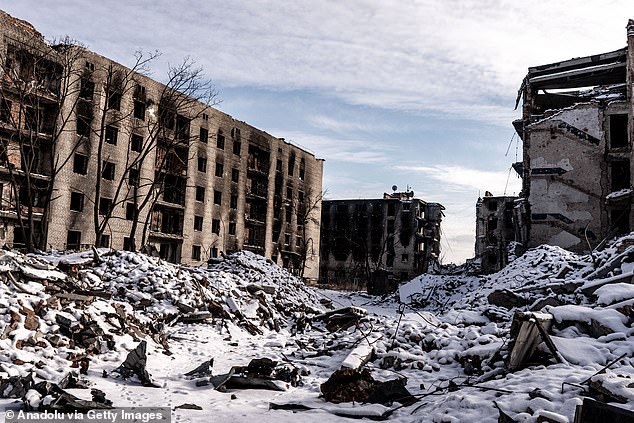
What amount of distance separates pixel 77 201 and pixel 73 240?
8.02 ft

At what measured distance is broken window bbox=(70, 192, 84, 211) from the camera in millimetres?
31219

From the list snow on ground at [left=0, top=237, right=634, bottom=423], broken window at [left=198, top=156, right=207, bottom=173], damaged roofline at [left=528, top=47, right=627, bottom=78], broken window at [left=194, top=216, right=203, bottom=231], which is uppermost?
damaged roofline at [left=528, top=47, right=627, bottom=78]

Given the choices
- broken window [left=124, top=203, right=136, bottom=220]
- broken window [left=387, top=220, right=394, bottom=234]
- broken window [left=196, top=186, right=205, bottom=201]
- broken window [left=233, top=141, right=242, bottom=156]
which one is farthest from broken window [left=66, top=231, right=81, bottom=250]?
broken window [left=387, top=220, right=394, bottom=234]

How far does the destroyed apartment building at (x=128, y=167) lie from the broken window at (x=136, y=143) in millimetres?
80

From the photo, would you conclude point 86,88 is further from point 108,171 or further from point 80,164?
point 108,171

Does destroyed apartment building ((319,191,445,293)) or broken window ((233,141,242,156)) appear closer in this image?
broken window ((233,141,242,156))

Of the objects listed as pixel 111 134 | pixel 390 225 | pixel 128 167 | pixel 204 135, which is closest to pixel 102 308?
pixel 128 167

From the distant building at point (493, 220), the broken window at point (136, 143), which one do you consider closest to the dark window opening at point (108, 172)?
the broken window at point (136, 143)

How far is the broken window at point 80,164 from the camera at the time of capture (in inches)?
1243

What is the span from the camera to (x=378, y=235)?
7025 cm

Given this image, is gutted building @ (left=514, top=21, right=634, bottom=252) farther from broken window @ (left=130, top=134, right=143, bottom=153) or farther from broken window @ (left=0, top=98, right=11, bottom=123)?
broken window @ (left=0, top=98, right=11, bottom=123)

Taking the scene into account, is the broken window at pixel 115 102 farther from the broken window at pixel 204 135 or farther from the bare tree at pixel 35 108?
the broken window at pixel 204 135

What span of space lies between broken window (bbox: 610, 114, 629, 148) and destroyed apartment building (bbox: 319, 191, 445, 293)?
40.0m

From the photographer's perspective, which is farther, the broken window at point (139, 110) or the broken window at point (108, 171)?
the broken window at point (139, 110)
